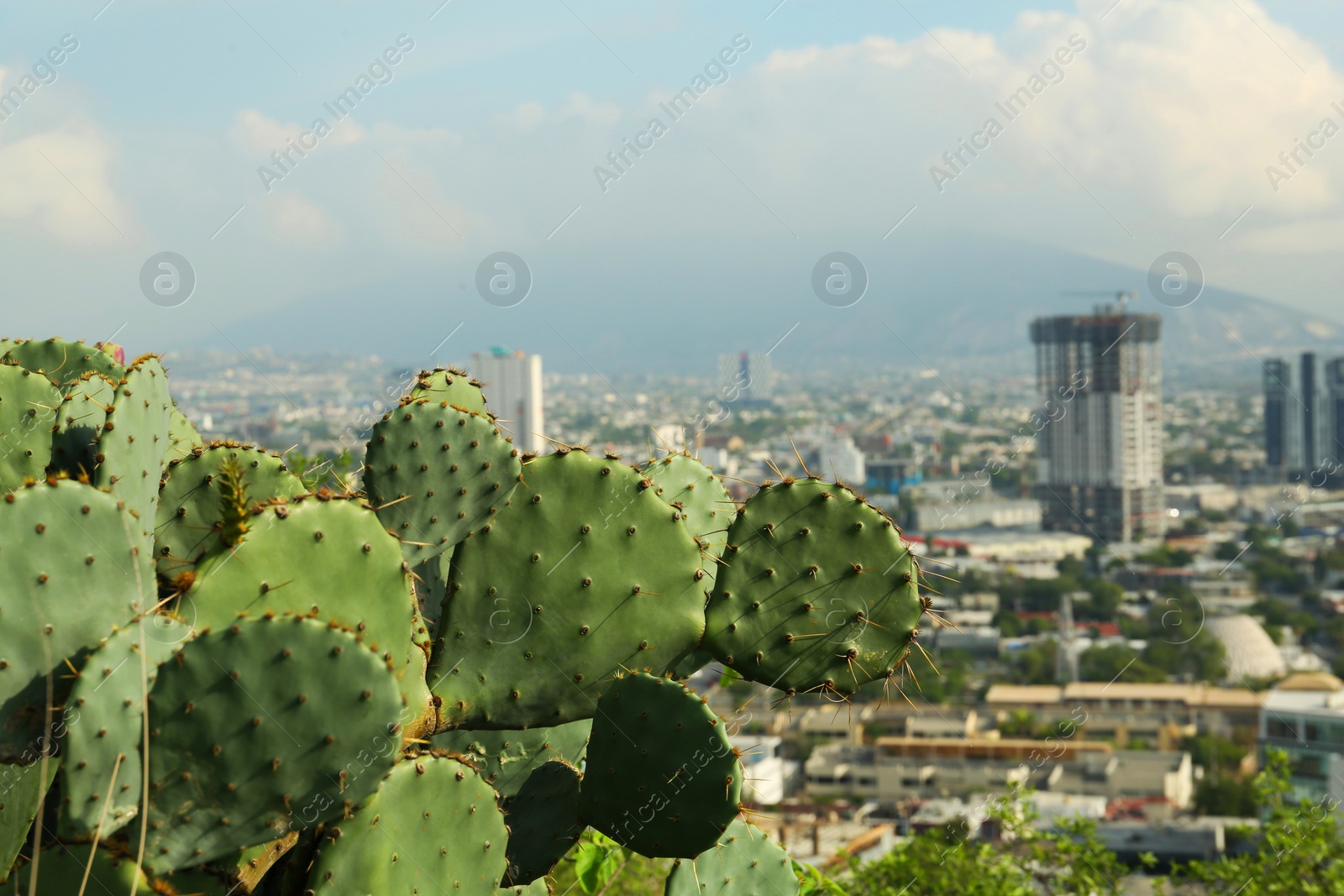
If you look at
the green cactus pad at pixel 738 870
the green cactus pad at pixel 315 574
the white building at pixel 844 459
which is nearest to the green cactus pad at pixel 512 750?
the green cactus pad at pixel 738 870

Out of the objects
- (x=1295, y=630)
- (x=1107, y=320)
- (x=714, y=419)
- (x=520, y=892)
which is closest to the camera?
(x=520, y=892)

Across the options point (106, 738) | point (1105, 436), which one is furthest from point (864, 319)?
point (106, 738)

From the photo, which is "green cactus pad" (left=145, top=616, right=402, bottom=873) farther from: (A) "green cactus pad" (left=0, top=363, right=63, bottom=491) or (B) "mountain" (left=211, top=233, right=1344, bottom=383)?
(B) "mountain" (left=211, top=233, right=1344, bottom=383)

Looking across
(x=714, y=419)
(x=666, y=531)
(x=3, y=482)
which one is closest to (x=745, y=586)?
(x=666, y=531)

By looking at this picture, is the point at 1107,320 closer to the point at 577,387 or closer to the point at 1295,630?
the point at 1295,630

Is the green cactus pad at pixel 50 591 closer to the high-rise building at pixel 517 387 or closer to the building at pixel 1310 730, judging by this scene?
the building at pixel 1310 730

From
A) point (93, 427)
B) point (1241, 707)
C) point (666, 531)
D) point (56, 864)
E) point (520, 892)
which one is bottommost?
point (1241, 707)
